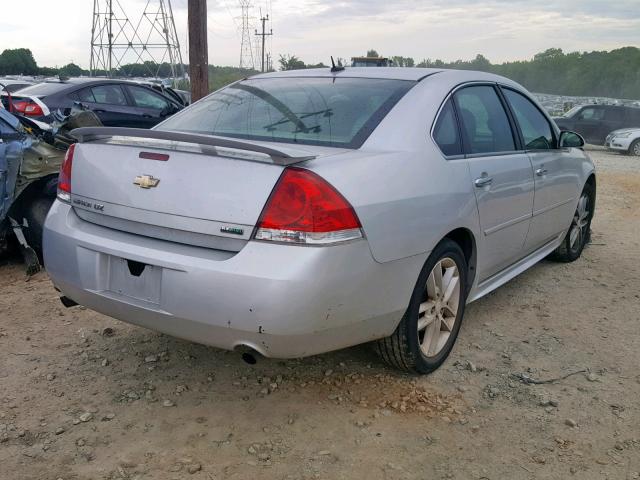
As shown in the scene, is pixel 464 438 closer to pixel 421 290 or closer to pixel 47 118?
pixel 421 290

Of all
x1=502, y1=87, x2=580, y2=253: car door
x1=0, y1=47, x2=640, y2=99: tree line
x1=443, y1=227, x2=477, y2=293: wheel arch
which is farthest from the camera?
x1=0, y1=47, x2=640, y2=99: tree line

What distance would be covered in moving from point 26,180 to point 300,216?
11.3 feet

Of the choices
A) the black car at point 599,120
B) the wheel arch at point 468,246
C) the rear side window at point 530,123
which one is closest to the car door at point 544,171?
the rear side window at point 530,123

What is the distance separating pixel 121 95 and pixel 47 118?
422cm

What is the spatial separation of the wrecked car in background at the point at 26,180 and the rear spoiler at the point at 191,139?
211 cm

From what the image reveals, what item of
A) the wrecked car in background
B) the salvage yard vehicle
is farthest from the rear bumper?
the wrecked car in background

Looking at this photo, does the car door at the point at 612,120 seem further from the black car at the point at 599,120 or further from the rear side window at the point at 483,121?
the rear side window at the point at 483,121

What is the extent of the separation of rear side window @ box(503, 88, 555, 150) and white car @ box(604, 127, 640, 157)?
16.1 metres

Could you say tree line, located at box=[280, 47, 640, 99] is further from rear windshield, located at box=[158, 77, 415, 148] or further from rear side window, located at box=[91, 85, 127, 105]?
rear windshield, located at box=[158, 77, 415, 148]

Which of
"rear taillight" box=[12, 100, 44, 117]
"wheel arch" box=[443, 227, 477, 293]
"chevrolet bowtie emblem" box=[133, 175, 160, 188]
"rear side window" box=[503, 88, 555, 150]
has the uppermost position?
"rear side window" box=[503, 88, 555, 150]

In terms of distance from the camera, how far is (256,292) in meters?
2.40

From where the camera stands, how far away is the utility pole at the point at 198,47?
25.6 feet

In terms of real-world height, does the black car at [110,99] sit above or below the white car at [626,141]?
above

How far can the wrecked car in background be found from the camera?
188 inches
